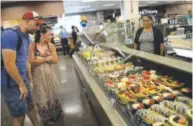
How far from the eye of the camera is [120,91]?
8.04 ft

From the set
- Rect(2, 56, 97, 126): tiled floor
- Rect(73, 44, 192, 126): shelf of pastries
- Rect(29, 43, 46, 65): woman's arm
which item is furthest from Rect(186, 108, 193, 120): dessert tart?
Rect(29, 43, 46, 65): woman's arm

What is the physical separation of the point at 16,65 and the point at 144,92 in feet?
4.48

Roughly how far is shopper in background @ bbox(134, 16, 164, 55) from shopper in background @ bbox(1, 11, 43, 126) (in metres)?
1.98

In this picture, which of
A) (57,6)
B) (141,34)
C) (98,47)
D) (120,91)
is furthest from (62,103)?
(57,6)

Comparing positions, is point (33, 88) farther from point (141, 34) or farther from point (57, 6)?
point (57, 6)

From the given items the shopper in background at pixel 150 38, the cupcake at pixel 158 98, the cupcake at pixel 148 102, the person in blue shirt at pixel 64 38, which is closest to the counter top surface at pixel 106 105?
the cupcake at pixel 148 102

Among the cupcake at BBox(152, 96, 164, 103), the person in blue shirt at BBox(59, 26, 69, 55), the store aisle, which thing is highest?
the cupcake at BBox(152, 96, 164, 103)

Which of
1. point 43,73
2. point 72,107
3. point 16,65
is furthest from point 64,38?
point 16,65

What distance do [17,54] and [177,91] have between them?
166 cm

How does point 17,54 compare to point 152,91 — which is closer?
point 152,91

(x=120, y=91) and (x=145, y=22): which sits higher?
(x=145, y=22)

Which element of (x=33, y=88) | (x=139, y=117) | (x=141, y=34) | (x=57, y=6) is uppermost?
(x=57, y=6)

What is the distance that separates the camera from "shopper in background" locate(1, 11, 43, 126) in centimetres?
257

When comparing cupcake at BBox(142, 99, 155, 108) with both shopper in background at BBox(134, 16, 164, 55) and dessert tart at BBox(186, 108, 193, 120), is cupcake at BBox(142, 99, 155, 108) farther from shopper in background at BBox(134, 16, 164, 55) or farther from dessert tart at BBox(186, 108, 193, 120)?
shopper in background at BBox(134, 16, 164, 55)
